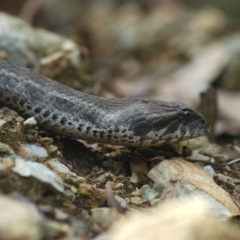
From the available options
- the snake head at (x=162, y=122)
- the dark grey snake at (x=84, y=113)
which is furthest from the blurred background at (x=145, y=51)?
the dark grey snake at (x=84, y=113)

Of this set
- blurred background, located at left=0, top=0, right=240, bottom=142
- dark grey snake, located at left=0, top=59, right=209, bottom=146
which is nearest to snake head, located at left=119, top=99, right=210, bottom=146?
dark grey snake, located at left=0, top=59, right=209, bottom=146

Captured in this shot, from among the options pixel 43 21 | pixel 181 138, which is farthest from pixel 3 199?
pixel 43 21

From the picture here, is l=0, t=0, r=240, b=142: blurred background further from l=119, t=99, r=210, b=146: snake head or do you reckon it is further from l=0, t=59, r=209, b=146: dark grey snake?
l=0, t=59, r=209, b=146: dark grey snake

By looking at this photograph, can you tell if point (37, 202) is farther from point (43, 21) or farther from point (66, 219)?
point (43, 21)

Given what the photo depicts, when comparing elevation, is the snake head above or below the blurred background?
below

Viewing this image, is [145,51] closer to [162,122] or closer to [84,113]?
[162,122]
